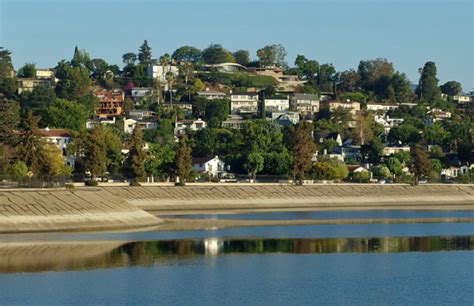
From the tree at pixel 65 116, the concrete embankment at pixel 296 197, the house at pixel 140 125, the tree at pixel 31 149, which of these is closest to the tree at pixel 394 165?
the concrete embankment at pixel 296 197

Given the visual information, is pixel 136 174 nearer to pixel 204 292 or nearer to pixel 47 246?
pixel 47 246

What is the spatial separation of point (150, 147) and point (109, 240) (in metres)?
73.4

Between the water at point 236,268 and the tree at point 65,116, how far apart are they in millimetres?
96991

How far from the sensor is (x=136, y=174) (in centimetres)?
12338

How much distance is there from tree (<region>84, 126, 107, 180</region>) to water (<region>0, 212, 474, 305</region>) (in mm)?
36924

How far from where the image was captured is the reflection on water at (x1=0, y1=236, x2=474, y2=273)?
62719 millimetres

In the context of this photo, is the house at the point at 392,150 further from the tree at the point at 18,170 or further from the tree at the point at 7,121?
the tree at the point at 18,170

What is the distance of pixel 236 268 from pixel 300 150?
79446mm

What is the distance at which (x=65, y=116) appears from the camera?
178 metres

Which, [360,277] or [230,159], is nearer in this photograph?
[360,277]

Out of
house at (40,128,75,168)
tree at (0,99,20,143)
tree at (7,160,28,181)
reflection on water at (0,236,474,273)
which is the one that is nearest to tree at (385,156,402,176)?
house at (40,128,75,168)

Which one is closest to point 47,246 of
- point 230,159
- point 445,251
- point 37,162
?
point 445,251

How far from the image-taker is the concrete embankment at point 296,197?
11444 centimetres

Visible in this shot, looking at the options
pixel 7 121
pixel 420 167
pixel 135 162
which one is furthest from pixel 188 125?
pixel 135 162
